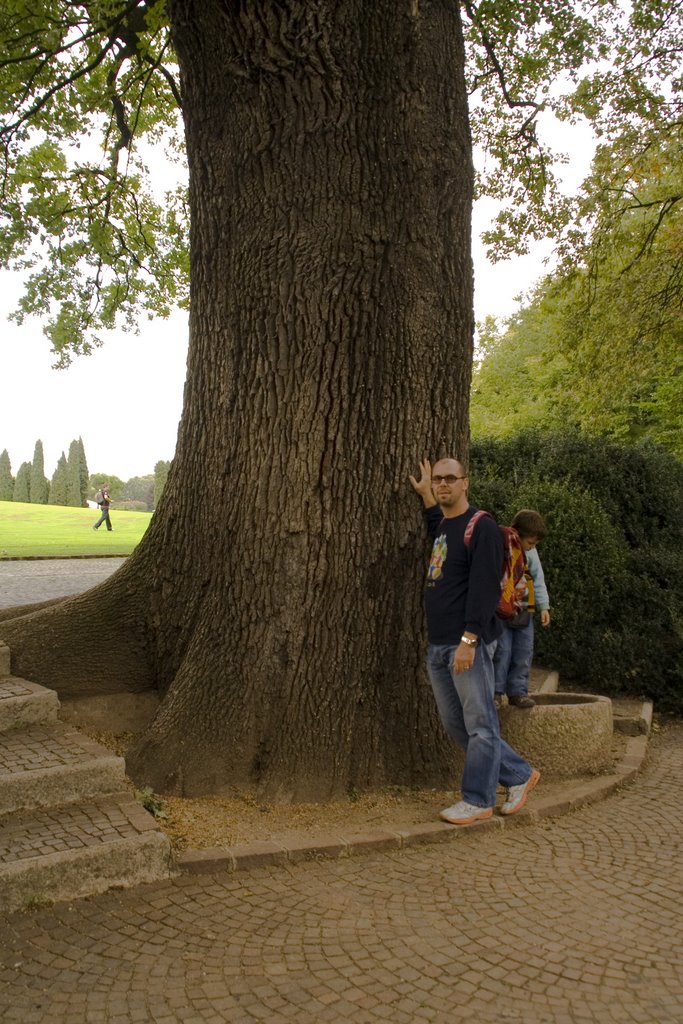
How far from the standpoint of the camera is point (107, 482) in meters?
82.6

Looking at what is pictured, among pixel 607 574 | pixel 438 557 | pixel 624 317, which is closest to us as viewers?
pixel 438 557

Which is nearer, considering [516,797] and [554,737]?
[516,797]

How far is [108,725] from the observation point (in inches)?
245

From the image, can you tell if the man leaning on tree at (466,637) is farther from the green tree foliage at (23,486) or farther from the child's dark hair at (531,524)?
the green tree foliage at (23,486)

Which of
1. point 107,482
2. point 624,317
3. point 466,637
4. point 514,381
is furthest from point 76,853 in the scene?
point 107,482

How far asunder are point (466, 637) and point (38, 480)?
3367 inches

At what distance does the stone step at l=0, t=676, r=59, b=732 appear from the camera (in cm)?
550

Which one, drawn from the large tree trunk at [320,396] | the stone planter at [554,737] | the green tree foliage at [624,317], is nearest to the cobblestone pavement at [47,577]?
the large tree trunk at [320,396]

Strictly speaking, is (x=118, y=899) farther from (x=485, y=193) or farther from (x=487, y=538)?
(x=485, y=193)

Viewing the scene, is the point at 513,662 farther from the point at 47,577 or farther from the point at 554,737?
the point at 47,577

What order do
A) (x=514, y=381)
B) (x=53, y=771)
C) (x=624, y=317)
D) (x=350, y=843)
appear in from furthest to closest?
1. (x=514, y=381)
2. (x=624, y=317)
3. (x=53, y=771)
4. (x=350, y=843)

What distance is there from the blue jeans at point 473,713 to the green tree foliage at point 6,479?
85.4 metres

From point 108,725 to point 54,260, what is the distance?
38.9 ft

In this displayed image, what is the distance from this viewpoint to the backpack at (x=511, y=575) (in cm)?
609
